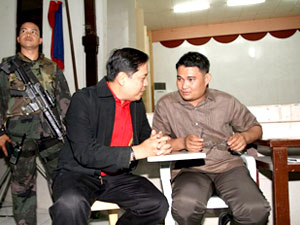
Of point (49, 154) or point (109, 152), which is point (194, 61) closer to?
point (109, 152)

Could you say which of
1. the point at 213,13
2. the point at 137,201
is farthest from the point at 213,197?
the point at 213,13

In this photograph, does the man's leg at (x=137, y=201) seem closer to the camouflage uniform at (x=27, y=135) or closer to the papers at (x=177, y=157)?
the papers at (x=177, y=157)

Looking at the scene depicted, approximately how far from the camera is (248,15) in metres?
7.34

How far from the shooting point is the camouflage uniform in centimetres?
190

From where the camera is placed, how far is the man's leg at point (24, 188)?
74.2 inches

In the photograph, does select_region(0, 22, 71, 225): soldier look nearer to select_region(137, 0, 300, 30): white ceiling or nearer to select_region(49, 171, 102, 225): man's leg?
select_region(49, 171, 102, 225): man's leg

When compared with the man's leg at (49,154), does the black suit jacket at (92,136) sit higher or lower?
higher

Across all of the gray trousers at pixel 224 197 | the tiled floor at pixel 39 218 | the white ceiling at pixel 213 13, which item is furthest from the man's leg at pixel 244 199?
the white ceiling at pixel 213 13

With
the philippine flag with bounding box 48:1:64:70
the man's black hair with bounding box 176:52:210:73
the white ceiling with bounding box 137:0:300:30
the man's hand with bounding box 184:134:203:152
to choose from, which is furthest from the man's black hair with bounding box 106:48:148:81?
the white ceiling with bounding box 137:0:300:30

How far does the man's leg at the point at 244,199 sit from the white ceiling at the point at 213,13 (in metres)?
5.53

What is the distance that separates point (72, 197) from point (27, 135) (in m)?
1.02

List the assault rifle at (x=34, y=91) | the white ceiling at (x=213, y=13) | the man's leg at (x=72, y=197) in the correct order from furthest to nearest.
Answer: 1. the white ceiling at (x=213, y=13)
2. the assault rifle at (x=34, y=91)
3. the man's leg at (x=72, y=197)

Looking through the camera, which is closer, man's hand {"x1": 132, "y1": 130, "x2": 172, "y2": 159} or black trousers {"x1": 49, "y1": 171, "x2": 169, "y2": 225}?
black trousers {"x1": 49, "y1": 171, "x2": 169, "y2": 225}

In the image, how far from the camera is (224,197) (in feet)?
4.55
